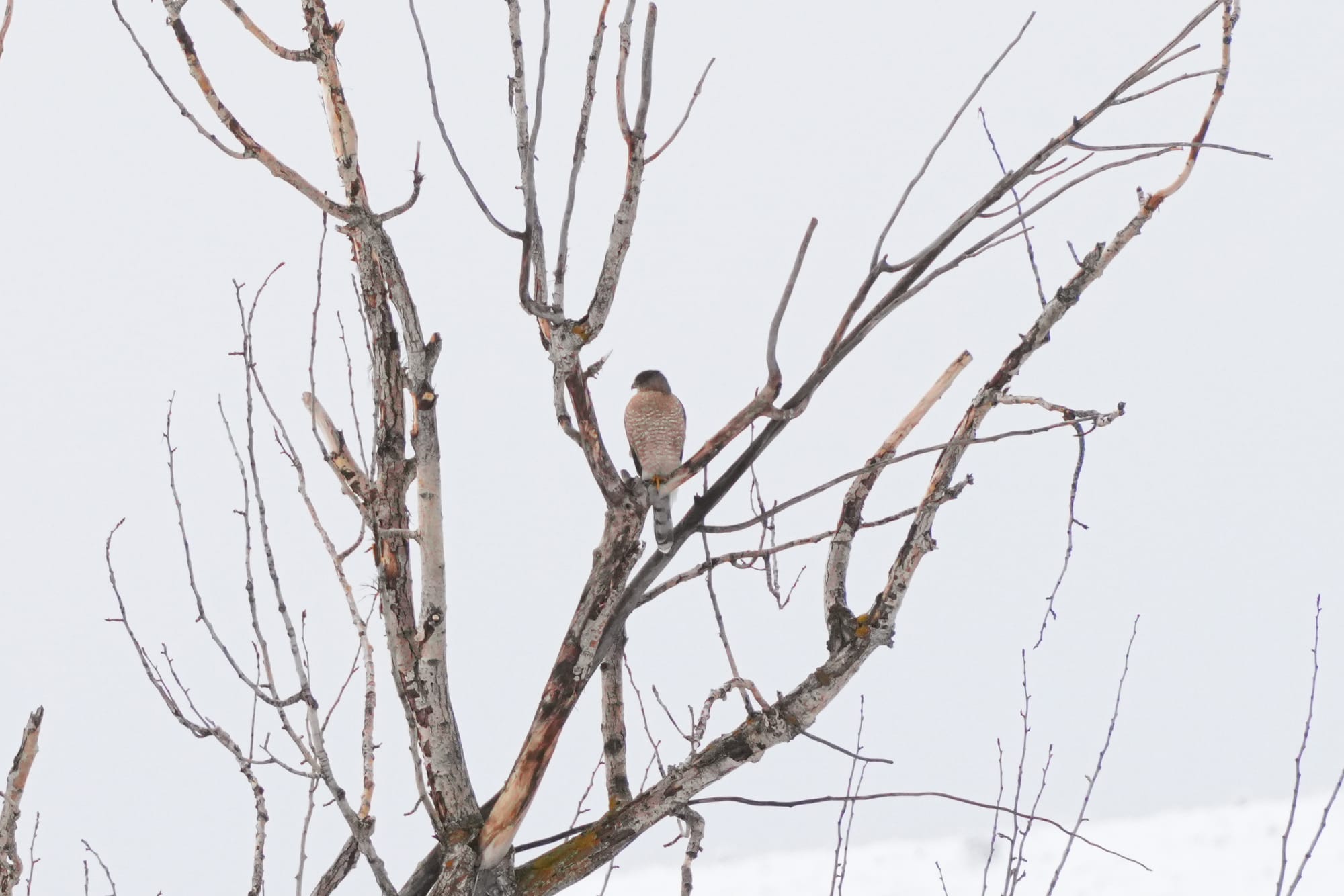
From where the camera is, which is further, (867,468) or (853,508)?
(853,508)

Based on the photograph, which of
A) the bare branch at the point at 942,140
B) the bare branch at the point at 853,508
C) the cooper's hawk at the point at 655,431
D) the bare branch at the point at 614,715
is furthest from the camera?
the cooper's hawk at the point at 655,431

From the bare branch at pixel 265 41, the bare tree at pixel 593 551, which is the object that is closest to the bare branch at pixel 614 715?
the bare tree at pixel 593 551

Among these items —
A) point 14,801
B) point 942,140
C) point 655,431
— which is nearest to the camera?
point 942,140

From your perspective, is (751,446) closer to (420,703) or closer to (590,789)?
(420,703)

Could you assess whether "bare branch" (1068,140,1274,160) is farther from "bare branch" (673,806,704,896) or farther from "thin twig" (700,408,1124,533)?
"bare branch" (673,806,704,896)

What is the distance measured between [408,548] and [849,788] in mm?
804

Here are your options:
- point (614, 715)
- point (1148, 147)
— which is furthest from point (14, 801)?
point (1148, 147)

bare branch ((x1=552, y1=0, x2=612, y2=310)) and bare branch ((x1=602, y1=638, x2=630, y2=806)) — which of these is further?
bare branch ((x1=602, y1=638, x2=630, y2=806))

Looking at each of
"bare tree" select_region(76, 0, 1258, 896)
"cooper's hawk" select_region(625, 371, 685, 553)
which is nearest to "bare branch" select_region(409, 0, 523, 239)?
"bare tree" select_region(76, 0, 1258, 896)

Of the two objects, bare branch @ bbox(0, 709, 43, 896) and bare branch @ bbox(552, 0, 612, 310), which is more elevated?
bare branch @ bbox(552, 0, 612, 310)

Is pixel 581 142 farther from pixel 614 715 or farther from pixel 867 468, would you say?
pixel 614 715

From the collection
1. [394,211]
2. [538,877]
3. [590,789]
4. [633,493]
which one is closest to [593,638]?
[633,493]

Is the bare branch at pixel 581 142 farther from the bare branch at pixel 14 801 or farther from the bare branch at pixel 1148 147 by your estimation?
the bare branch at pixel 14 801

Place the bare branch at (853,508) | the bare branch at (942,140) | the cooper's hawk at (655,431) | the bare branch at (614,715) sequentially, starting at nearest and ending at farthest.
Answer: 1. the bare branch at (942,140)
2. the bare branch at (853,508)
3. the bare branch at (614,715)
4. the cooper's hawk at (655,431)
